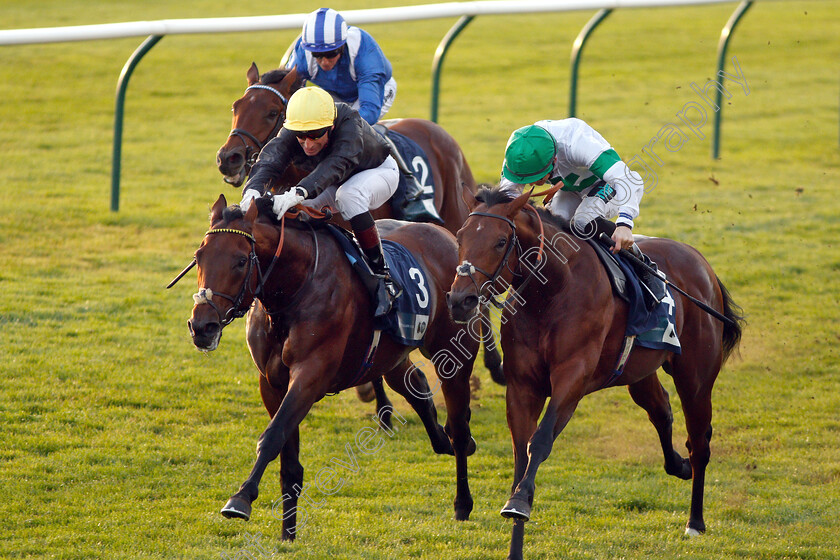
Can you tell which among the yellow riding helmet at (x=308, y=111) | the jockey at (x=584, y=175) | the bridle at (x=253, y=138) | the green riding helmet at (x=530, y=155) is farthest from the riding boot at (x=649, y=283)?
the bridle at (x=253, y=138)

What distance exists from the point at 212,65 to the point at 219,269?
43.3 ft

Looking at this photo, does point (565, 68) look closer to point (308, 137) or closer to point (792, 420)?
point (792, 420)

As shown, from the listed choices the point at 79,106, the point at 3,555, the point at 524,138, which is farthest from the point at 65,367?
the point at 79,106

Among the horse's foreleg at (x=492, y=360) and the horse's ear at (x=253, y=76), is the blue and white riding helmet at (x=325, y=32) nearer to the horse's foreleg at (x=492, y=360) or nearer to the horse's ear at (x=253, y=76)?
the horse's ear at (x=253, y=76)

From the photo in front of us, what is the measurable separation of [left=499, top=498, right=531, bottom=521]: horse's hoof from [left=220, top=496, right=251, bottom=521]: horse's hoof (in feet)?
3.53

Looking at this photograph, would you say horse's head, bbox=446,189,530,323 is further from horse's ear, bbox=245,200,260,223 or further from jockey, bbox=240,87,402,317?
horse's ear, bbox=245,200,260,223

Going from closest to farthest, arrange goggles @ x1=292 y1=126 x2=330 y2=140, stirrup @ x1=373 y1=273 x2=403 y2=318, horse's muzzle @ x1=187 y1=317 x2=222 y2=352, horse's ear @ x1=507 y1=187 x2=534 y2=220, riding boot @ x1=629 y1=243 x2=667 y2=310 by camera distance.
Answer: horse's muzzle @ x1=187 y1=317 x2=222 y2=352, horse's ear @ x1=507 y1=187 x2=534 y2=220, goggles @ x1=292 y1=126 x2=330 y2=140, stirrup @ x1=373 y1=273 x2=403 y2=318, riding boot @ x1=629 y1=243 x2=667 y2=310

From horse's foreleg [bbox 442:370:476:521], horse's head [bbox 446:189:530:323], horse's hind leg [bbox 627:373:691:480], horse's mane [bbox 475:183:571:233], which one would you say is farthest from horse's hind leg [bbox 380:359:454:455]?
horse's mane [bbox 475:183:571:233]

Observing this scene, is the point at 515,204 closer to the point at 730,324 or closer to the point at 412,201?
the point at 730,324

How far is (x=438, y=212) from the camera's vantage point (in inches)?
298

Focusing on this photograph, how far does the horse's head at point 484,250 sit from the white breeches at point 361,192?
86cm

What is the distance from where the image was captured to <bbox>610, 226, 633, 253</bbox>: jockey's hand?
4965mm

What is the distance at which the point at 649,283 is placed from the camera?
529 centimetres

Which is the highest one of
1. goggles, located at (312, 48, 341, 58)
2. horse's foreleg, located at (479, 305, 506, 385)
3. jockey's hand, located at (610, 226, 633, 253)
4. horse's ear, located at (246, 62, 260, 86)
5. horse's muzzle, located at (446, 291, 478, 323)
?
goggles, located at (312, 48, 341, 58)
